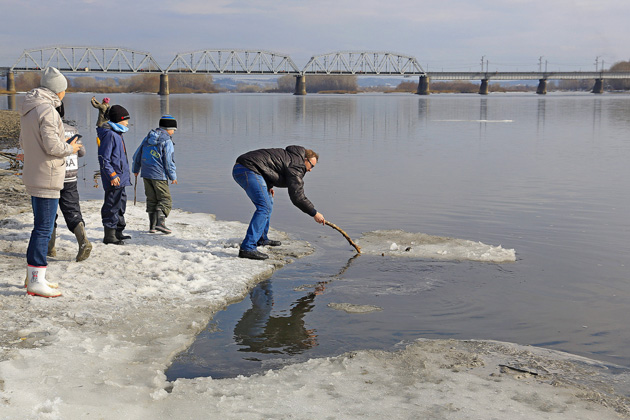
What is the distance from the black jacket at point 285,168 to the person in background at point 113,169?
161 centimetres

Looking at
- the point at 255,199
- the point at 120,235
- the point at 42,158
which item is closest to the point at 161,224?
the point at 120,235

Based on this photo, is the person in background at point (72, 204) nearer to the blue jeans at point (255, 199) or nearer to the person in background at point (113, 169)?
the person in background at point (113, 169)

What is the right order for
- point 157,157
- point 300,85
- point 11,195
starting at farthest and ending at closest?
point 300,85, point 11,195, point 157,157

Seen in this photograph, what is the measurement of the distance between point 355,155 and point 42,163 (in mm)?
17584

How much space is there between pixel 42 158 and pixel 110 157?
2375 mm

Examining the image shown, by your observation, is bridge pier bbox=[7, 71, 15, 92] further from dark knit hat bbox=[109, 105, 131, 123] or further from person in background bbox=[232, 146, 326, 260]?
person in background bbox=[232, 146, 326, 260]

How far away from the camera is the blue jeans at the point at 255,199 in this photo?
8.17m

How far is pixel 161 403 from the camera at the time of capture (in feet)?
14.5

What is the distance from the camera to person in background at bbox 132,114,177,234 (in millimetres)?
9211

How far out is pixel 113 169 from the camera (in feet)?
27.5

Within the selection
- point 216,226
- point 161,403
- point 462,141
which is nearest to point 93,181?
point 216,226

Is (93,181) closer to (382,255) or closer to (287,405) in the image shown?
(382,255)

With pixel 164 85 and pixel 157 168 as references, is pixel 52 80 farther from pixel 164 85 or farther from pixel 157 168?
pixel 164 85

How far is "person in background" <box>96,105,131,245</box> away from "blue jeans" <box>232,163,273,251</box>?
1.53 m
